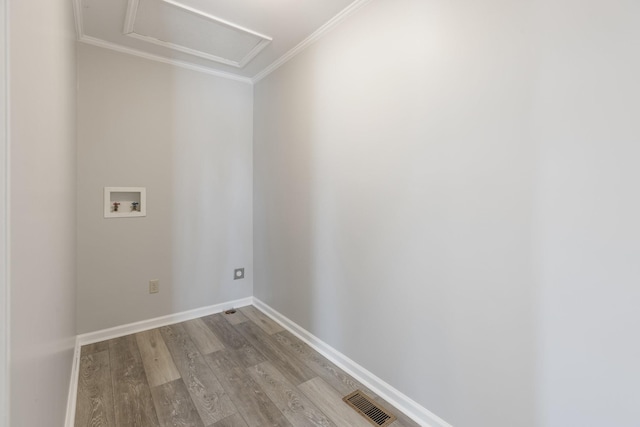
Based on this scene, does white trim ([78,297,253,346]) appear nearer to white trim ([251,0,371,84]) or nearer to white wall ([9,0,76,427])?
white wall ([9,0,76,427])

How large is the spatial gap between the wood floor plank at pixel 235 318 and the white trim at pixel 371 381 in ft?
1.30

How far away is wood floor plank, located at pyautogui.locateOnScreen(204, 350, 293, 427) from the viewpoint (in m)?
1.68

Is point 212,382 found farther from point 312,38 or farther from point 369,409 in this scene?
point 312,38

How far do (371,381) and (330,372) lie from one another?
311 mm

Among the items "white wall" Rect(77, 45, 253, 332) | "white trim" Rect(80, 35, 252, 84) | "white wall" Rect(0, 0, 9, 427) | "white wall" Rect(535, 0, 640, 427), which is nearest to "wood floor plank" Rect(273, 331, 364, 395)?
"white wall" Rect(77, 45, 253, 332)

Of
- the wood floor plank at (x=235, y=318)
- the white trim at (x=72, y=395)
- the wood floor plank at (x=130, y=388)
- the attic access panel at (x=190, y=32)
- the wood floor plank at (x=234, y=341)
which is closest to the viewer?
the white trim at (x=72, y=395)

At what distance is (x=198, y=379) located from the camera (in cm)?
201

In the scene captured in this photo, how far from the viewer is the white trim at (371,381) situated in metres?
1.63

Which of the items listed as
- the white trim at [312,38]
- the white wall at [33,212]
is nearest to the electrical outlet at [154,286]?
the white wall at [33,212]

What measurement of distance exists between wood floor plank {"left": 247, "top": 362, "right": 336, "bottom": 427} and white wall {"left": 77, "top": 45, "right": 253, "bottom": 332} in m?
1.22

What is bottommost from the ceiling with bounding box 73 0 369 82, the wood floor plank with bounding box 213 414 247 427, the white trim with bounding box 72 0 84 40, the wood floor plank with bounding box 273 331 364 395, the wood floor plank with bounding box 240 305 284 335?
the wood floor plank with bounding box 213 414 247 427

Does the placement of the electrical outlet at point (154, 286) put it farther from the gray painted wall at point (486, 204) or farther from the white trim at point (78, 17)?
the white trim at point (78, 17)

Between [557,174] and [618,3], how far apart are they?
0.59 meters

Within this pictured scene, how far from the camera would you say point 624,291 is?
1.01 metres
